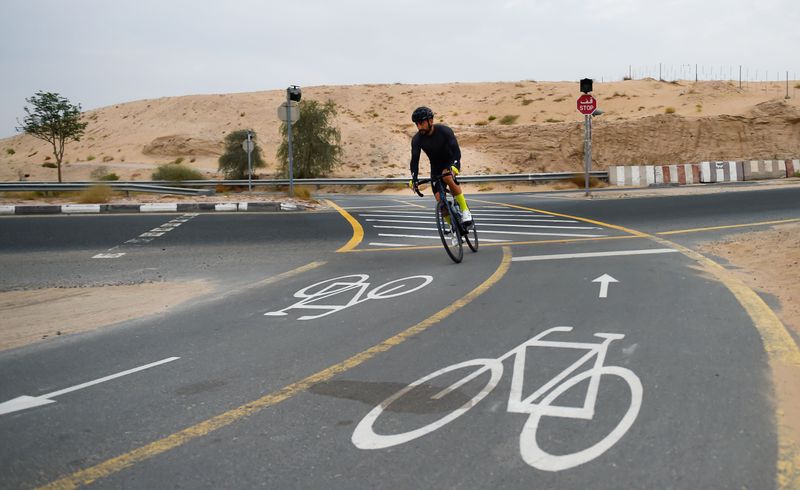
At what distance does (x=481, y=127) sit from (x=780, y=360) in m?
51.4

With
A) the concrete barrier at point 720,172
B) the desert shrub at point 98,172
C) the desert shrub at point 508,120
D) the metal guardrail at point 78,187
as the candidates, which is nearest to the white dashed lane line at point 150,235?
the metal guardrail at point 78,187

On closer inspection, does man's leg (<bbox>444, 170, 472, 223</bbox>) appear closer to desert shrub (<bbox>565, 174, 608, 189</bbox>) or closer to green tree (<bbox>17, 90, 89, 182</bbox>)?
desert shrub (<bbox>565, 174, 608, 189</bbox>)

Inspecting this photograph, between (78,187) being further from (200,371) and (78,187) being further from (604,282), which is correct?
(200,371)

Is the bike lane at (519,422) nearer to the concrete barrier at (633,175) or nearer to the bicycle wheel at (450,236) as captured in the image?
the bicycle wheel at (450,236)

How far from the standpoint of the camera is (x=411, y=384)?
14.9 feet

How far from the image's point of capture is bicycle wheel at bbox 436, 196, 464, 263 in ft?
33.0

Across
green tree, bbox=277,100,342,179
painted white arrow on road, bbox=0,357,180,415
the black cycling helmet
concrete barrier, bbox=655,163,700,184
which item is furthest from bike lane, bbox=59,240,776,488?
green tree, bbox=277,100,342,179

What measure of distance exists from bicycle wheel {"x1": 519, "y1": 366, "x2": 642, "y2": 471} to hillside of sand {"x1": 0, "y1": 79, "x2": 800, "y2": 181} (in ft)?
143

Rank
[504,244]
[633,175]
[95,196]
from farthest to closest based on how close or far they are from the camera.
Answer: [633,175] < [95,196] < [504,244]

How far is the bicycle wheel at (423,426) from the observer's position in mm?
3637

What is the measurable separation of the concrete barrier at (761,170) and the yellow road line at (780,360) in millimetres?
27654

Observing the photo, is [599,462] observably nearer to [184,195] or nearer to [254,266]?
[254,266]

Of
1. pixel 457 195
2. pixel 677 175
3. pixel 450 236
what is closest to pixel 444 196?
pixel 457 195

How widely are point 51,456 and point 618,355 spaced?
3691mm
